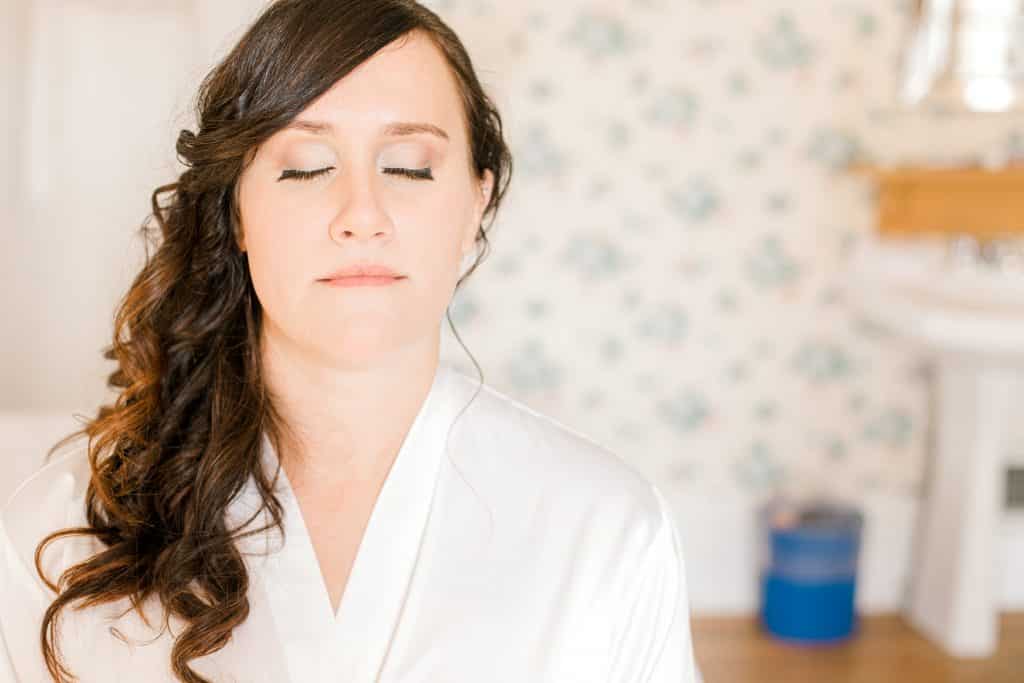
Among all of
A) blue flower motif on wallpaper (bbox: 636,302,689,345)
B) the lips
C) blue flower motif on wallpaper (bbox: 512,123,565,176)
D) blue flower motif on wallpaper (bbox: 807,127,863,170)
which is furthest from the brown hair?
blue flower motif on wallpaper (bbox: 807,127,863,170)

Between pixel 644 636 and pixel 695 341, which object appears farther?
pixel 695 341

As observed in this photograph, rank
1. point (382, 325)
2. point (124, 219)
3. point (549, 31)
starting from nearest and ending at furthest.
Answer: point (382, 325), point (124, 219), point (549, 31)

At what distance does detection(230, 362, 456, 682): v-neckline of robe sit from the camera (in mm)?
1131

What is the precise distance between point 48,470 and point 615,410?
2015 mm

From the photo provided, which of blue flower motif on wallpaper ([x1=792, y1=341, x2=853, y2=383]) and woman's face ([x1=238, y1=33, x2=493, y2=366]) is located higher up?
woman's face ([x1=238, y1=33, x2=493, y2=366])

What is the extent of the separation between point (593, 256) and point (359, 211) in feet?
6.46

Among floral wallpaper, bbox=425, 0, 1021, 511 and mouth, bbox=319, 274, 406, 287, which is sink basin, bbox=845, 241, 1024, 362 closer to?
floral wallpaper, bbox=425, 0, 1021, 511

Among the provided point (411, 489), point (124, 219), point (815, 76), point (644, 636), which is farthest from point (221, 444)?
point (815, 76)

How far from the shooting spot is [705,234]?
2.99m

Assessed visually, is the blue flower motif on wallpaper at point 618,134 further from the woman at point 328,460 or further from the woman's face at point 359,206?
the woman's face at point 359,206

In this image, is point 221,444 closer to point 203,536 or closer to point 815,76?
point 203,536

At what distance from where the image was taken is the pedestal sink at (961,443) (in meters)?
2.70

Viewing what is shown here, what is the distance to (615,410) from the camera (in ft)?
10.00

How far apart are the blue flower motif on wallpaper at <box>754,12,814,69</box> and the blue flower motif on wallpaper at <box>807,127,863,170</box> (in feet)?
0.63
